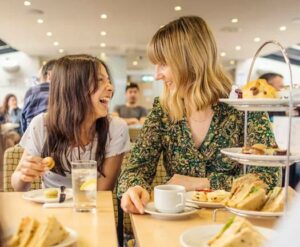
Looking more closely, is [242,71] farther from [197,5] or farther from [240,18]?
[197,5]

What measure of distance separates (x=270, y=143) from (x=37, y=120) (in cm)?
94

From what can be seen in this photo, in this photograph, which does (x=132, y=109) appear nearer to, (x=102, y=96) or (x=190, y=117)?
(x=102, y=96)

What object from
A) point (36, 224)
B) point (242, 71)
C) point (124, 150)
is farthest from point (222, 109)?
point (242, 71)

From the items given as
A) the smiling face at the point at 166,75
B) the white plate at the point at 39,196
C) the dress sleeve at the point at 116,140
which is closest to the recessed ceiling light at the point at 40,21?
the dress sleeve at the point at 116,140

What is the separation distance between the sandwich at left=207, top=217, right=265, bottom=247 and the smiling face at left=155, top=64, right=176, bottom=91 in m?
0.80

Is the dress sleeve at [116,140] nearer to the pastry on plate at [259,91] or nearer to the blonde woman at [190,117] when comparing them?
the blonde woman at [190,117]

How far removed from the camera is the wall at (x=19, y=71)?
13141mm

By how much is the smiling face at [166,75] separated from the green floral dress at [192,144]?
0.32 ft

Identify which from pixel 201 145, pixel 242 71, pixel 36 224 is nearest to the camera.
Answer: pixel 36 224

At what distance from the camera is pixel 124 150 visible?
5.43ft

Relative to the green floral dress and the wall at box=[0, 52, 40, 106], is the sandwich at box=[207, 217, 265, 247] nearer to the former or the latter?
the green floral dress

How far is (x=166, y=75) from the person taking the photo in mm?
1487

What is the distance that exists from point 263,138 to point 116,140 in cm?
61

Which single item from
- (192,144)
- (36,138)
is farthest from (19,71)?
(192,144)
